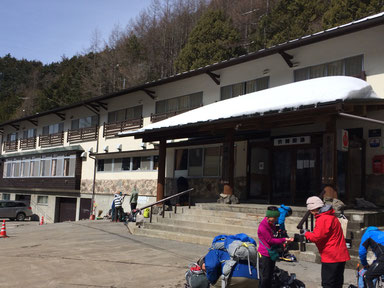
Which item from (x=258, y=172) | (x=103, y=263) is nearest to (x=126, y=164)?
(x=258, y=172)

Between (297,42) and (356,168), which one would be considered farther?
(297,42)

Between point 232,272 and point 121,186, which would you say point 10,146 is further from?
point 232,272

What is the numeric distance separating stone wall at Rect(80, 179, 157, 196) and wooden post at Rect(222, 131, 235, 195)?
752cm

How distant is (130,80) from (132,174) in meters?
24.2

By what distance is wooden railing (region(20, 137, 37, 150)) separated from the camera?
32906 millimetres

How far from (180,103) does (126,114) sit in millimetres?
4962

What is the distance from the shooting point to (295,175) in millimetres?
13312

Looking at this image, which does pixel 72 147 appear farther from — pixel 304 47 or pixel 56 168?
pixel 304 47

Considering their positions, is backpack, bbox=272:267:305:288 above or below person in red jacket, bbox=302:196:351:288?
below

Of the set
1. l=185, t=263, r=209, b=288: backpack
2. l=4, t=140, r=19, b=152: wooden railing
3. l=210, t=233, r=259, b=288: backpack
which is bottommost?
l=185, t=263, r=209, b=288: backpack

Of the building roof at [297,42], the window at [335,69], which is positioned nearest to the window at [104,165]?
the building roof at [297,42]

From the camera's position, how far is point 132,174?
72.2ft

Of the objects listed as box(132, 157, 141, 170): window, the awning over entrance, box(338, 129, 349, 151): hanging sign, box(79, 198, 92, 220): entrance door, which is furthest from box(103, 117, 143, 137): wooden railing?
box(338, 129, 349, 151): hanging sign

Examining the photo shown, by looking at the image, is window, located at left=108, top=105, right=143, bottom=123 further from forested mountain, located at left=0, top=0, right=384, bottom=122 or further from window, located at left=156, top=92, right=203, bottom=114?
forested mountain, located at left=0, top=0, right=384, bottom=122
